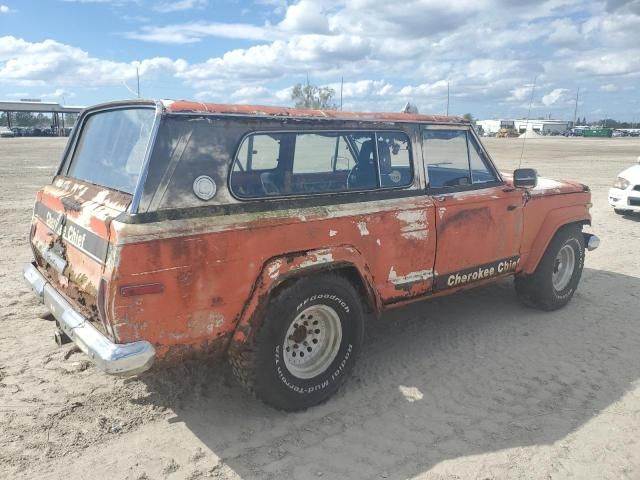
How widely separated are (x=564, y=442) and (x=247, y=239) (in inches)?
90.2

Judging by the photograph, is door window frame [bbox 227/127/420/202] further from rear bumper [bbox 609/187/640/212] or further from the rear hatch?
rear bumper [bbox 609/187/640/212]

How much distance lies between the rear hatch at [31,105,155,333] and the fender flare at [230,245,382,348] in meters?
0.76

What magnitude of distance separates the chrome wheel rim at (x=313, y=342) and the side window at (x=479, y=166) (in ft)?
6.13


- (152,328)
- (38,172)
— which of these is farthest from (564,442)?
(38,172)

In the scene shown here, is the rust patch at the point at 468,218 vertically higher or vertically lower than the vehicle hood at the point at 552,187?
lower

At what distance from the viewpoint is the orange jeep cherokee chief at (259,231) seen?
2727 millimetres

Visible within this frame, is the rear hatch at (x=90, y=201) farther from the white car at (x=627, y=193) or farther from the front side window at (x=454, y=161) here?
the white car at (x=627, y=193)

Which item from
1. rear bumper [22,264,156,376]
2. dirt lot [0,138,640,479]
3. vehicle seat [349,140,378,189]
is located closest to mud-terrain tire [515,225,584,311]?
dirt lot [0,138,640,479]

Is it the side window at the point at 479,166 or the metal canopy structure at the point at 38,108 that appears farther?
the metal canopy structure at the point at 38,108

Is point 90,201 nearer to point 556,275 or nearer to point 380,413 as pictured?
point 380,413

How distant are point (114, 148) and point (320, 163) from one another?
140 centimetres

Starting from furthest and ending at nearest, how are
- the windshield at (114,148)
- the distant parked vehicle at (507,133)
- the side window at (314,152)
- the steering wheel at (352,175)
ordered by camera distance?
the distant parked vehicle at (507,133), the steering wheel at (352,175), the side window at (314,152), the windshield at (114,148)

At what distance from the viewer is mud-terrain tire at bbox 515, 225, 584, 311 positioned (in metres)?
5.03

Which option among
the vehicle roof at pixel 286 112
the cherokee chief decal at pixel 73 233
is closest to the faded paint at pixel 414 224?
the vehicle roof at pixel 286 112
